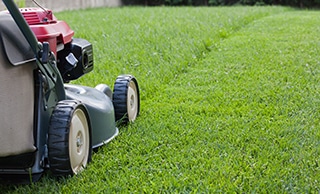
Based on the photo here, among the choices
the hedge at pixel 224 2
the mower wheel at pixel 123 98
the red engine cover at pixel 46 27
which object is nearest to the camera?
the red engine cover at pixel 46 27

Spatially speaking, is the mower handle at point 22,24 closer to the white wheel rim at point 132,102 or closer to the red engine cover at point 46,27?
the red engine cover at point 46,27

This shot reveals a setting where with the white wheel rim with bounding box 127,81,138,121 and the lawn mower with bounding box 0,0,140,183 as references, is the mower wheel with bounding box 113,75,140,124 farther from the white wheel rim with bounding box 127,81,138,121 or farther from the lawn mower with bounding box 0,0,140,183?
the lawn mower with bounding box 0,0,140,183

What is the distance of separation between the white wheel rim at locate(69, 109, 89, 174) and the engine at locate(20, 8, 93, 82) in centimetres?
27

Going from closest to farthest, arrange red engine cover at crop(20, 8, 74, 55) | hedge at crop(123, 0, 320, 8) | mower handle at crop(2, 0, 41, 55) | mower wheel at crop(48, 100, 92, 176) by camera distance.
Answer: mower handle at crop(2, 0, 41, 55) < mower wheel at crop(48, 100, 92, 176) < red engine cover at crop(20, 8, 74, 55) < hedge at crop(123, 0, 320, 8)

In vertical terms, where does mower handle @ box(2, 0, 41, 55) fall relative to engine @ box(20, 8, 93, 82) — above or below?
above

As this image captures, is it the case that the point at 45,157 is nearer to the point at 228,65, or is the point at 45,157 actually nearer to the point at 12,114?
the point at 12,114

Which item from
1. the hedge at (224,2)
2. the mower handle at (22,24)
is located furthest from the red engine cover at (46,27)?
the hedge at (224,2)

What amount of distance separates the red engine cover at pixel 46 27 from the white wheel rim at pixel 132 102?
0.53 meters

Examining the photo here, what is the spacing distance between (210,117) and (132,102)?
40 centimetres

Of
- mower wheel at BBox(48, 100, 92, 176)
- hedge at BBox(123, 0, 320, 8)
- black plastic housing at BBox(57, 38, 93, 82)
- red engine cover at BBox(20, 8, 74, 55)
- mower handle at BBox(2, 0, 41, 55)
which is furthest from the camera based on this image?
hedge at BBox(123, 0, 320, 8)

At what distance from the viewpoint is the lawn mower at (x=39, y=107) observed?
1.67m

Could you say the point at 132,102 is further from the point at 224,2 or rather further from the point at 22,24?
the point at 224,2

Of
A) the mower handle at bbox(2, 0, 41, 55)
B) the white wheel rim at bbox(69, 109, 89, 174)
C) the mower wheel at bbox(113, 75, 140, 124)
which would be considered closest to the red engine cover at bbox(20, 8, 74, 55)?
the mower handle at bbox(2, 0, 41, 55)

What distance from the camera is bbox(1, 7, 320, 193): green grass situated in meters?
1.89
